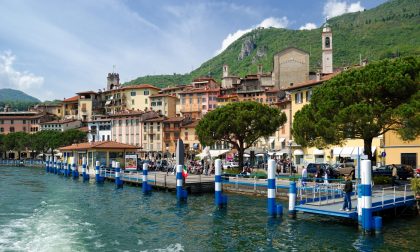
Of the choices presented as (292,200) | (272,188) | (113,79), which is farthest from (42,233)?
(113,79)

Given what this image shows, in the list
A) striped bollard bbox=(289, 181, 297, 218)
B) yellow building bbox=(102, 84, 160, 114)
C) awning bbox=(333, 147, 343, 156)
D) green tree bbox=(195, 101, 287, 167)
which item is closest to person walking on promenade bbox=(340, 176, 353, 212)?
striped bollard bbox=(289, 181, 297, 218)

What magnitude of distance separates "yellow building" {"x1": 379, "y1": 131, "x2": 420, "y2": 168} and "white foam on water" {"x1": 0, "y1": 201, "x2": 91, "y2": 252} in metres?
36.5

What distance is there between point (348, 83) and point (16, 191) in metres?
33.7

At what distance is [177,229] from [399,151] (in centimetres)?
3462

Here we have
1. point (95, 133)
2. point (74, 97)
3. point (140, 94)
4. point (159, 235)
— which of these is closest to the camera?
point (159, 235)

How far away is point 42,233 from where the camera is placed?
2381 cm

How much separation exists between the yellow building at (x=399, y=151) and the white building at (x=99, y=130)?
89.7 m

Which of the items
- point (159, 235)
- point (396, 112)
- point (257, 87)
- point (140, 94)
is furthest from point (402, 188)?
point (140, 94)

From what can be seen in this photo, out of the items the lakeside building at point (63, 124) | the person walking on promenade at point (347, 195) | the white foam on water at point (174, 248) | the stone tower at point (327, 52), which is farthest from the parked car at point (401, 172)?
the lakeside building at point (63, 124)

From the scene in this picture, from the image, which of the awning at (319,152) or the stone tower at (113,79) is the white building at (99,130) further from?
the awning at (319,152)

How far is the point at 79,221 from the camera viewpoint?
27406 mm

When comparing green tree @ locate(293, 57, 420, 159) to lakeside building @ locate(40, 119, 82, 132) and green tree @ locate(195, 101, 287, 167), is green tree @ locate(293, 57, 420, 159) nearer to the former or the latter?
green tree @ locate(195, 101, 287, 167)

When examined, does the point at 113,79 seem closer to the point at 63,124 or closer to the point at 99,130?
the point at 63,124

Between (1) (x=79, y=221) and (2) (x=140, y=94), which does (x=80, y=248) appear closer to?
(1) (x=79, y=221)
